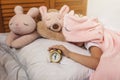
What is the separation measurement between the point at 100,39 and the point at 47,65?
0.36 m

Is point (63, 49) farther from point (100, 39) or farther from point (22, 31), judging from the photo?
point (22, 31)

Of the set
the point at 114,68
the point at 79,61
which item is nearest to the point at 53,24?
→ the point at 79,61

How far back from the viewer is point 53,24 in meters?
1.34

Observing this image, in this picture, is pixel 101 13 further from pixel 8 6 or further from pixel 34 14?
pixel 8 6

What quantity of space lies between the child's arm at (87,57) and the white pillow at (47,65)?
24 mm

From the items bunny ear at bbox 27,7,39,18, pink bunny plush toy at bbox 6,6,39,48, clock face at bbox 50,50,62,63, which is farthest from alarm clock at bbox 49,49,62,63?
bunny ear at bbox 27,7,39,18

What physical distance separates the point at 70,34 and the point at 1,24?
1.11 m

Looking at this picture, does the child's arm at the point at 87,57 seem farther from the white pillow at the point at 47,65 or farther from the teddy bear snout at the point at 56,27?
the teddy bear snout at the point at 56,27

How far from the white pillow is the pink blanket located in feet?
0.23

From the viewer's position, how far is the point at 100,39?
1.18 meters

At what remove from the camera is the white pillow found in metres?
1.00

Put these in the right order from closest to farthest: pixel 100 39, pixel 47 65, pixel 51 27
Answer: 1. pixel 47 65
2. pixel 100 39
3. pixel 51 27

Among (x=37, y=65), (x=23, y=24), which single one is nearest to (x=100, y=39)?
(x=37, y=65)

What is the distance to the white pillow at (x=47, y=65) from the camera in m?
1.00
